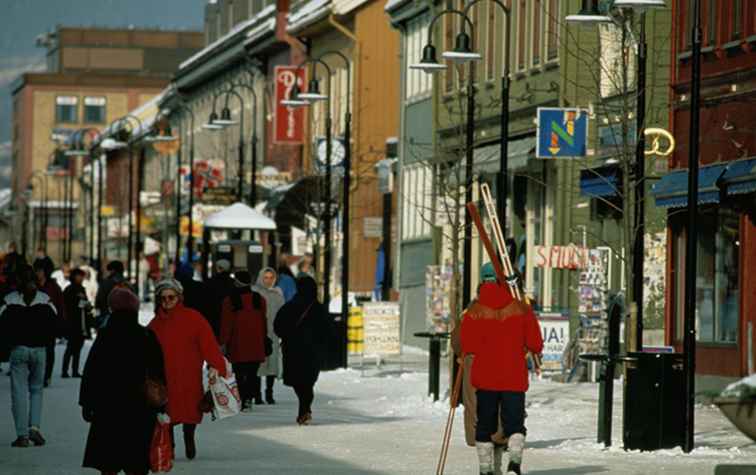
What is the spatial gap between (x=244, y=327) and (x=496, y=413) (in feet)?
31.5

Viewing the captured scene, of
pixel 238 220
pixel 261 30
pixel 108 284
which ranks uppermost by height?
pixel 261 30

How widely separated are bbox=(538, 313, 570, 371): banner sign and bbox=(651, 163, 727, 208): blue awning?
3164 mm

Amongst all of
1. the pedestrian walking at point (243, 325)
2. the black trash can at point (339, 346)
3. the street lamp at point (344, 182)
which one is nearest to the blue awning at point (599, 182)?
the street lamp at point (344, 182)

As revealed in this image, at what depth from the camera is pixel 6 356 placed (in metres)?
21.2

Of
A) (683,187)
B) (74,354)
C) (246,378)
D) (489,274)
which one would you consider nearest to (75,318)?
(74,354)

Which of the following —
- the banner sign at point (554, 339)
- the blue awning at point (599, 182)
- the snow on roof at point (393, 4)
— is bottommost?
the banner sign at point (554, 339)

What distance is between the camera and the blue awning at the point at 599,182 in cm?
3375

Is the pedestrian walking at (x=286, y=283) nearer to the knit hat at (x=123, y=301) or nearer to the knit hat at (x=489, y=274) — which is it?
the knit hat at (x=489, y=274)

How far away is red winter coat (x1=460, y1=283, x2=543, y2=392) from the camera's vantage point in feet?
53.9

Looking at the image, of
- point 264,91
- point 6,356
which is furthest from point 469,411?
point 264,91

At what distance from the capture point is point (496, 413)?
16.6m

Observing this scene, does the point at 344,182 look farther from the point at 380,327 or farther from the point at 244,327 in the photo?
the point at 244,327

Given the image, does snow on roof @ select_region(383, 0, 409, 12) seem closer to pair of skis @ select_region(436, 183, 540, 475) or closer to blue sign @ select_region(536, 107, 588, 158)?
blue sign @ select_region(536, 107, 588, 158)

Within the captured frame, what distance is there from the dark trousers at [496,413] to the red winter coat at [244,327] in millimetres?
9504
